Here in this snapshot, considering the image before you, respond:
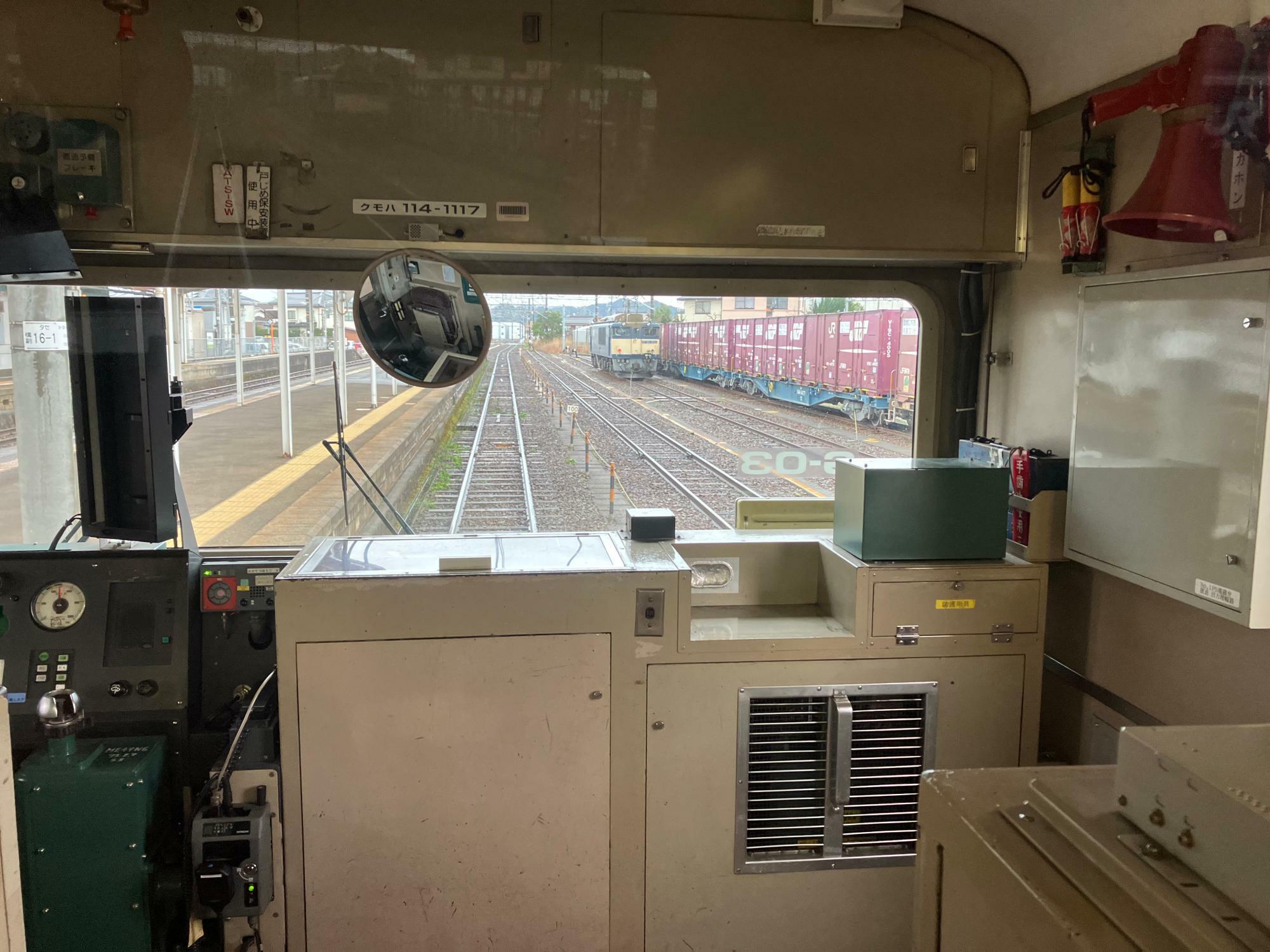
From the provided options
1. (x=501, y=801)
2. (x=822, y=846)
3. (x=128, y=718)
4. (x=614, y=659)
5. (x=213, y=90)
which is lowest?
(x=822, y=846)

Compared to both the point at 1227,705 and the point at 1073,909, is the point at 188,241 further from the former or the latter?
the point at 1227,705

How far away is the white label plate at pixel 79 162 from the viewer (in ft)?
8.09

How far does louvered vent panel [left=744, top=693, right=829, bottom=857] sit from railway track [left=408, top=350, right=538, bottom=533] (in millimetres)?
1058

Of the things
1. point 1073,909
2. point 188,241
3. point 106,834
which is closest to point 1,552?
point 106,834

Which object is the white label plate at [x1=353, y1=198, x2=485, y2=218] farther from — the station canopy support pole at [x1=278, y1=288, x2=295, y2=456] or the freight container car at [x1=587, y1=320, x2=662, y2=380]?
the freight container car at [x1=587, y1=320, x2=662, y2=380]

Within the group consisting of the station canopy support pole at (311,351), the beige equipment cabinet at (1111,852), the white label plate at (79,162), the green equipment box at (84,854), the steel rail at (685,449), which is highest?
the white label plate at (79,162)

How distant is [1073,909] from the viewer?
0.80 metres

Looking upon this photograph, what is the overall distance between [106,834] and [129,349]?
136 cm

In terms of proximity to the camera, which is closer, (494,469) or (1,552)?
(1,552)

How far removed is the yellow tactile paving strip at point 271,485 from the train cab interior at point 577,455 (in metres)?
0.02

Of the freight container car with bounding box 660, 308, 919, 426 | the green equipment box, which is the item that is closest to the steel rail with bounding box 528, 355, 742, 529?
the freight container car with bounding box 660, 308, 919, 426

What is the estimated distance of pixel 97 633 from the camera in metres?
2.53

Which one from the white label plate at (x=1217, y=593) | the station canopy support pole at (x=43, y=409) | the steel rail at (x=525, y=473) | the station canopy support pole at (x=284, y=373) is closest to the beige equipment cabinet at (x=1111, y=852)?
the white label plate at (x=1217, y=593)

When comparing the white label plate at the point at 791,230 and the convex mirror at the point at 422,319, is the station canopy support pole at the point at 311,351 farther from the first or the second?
the white label plate at the point at 791,230
